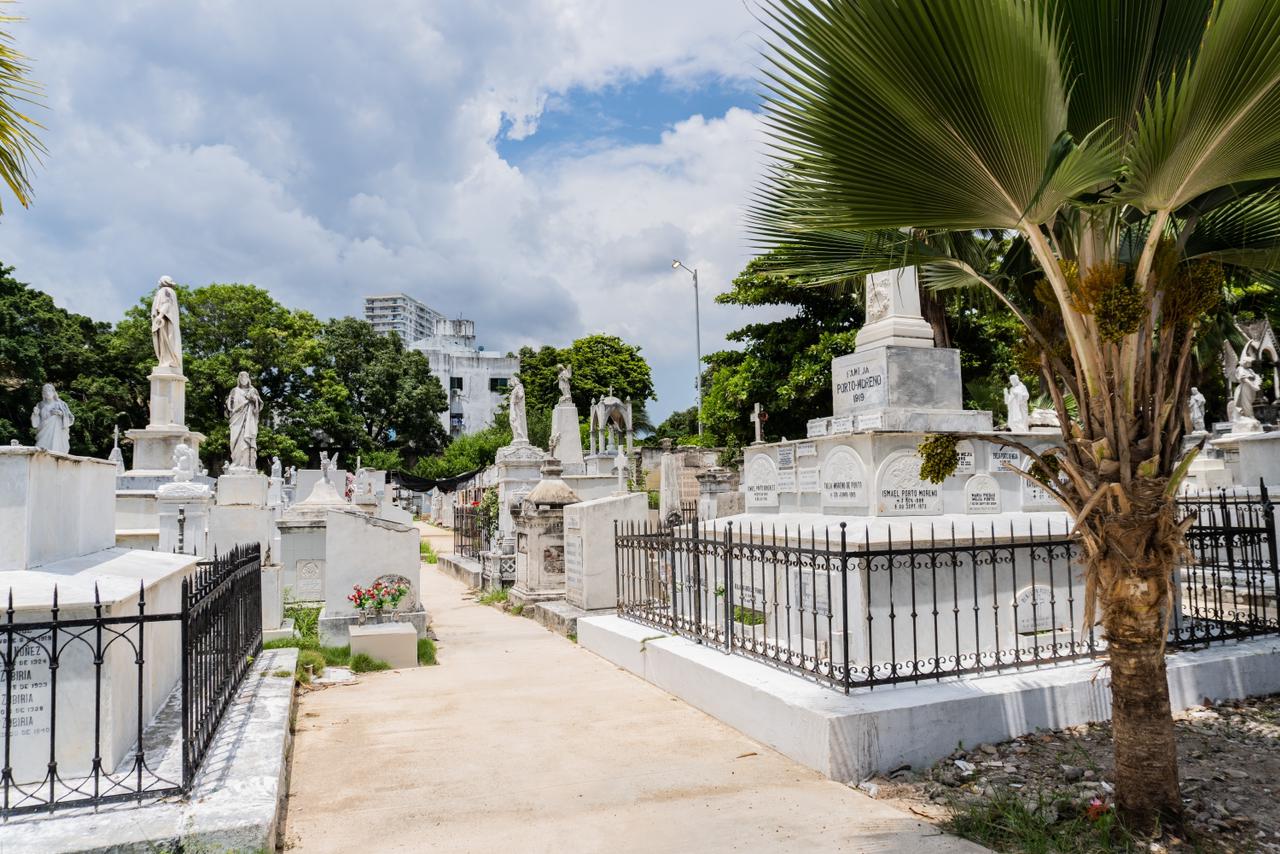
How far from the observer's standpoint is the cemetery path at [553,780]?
4.11 m

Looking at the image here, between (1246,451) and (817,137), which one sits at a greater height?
(817,137)

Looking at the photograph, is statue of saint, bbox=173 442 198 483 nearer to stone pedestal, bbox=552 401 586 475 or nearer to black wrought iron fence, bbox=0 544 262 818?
stone pedestal, bbox=552 401 586 475

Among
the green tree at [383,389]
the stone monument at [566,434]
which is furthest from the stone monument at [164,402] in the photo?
the green tree at [383,389]

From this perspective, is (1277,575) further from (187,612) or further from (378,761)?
(187,612)

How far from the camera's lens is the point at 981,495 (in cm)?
752

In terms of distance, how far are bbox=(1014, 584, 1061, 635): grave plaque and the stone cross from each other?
16953mm

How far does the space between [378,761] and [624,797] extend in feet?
6.18

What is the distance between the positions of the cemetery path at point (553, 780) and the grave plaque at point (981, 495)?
3.21 meters

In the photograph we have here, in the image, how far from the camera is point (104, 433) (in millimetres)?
37875

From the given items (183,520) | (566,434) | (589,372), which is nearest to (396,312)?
(589,372)

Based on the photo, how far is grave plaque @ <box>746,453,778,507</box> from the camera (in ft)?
28.2

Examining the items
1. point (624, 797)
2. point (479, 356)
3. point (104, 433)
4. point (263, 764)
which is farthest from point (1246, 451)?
point (479, 356)

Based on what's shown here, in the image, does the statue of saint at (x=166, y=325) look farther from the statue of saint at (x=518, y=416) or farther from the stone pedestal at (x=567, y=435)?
the stone pedestal at (x=567, y=435)

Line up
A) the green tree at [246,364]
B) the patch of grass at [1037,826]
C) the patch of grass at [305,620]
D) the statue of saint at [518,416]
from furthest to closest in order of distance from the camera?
the green tree at [246,364] → the statue of saint at [518,416] → the patch of grass at [305,620] → the patch of grass at [1037,826]
